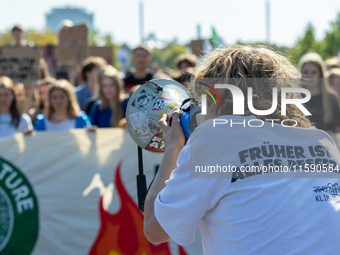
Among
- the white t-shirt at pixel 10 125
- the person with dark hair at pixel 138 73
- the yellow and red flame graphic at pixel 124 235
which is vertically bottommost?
the yellow and red flame graphic at pixel 124 235

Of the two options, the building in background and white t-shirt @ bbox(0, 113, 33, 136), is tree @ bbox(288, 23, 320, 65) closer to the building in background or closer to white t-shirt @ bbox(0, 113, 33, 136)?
white t-shirt @ bbox(0, 113, 33, 136)

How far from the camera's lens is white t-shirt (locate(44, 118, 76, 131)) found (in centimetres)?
404

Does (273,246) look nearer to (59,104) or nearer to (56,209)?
(56,209)

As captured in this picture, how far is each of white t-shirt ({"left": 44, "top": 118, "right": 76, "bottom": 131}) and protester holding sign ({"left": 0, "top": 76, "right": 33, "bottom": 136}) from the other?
→ 183 millimetres

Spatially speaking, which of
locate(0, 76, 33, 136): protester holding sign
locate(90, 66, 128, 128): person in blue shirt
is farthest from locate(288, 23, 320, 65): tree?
locate(0, 76, 33, 136): protester holding sign

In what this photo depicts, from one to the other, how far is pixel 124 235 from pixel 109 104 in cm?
145

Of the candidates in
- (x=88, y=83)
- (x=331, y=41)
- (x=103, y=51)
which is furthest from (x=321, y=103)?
(x=331, y=41)

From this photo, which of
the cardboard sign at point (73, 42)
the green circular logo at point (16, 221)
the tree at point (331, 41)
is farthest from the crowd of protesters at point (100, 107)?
the tree at point (331, 41)

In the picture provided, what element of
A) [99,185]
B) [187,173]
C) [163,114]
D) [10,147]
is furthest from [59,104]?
[187,173]

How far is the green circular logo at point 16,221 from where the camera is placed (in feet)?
11.5

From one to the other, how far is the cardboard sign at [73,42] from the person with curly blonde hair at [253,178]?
598 centimetres

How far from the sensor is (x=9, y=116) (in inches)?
166

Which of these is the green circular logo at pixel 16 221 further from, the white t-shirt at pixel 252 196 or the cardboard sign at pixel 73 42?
the cardboard sign at pixel 73 42

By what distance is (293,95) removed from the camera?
53.3 inches
